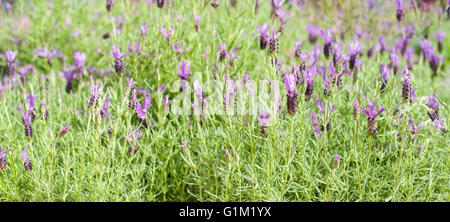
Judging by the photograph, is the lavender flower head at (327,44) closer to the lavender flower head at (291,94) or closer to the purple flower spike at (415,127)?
the purple flower spike at (415,127)

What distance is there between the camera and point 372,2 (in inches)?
121

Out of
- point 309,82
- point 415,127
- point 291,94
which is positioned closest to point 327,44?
point 309,82

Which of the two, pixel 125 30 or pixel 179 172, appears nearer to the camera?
pixel 179 172

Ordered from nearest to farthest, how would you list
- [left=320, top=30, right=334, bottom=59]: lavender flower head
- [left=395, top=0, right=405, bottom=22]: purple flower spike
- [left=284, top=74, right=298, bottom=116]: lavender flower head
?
[left=284, top=74, right=298, bottom=116]: lavender flower head, [left=320, top=30, right=334, bottom=59]: lavender flower head, [left=395, top=0, right=405, bottom=22]: purple flower spike

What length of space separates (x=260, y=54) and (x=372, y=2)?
Answer: 4.14 feet

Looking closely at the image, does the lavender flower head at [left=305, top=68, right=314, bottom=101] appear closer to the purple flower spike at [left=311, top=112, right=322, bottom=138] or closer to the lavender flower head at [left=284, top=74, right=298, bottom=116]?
the purple flower spike at [left=311, top=112, right=322, bottom=138]

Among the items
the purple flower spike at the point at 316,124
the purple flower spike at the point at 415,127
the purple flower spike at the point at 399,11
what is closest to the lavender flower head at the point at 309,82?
the purple flower spike at the point at 316,124

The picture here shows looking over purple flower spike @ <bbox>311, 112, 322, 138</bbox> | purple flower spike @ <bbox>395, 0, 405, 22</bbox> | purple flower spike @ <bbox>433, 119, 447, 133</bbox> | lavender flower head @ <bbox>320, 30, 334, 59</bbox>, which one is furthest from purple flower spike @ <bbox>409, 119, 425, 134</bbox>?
purple flower spike @ <bbox>395, 0, 405, 22</bbox>

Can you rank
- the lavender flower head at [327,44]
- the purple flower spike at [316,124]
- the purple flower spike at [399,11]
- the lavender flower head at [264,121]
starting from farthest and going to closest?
the purple flower spike at [399,11]
the lavender flower head at [327,44]
the purple flower spike at [316,124]
the lavender flower head at [264,121]
